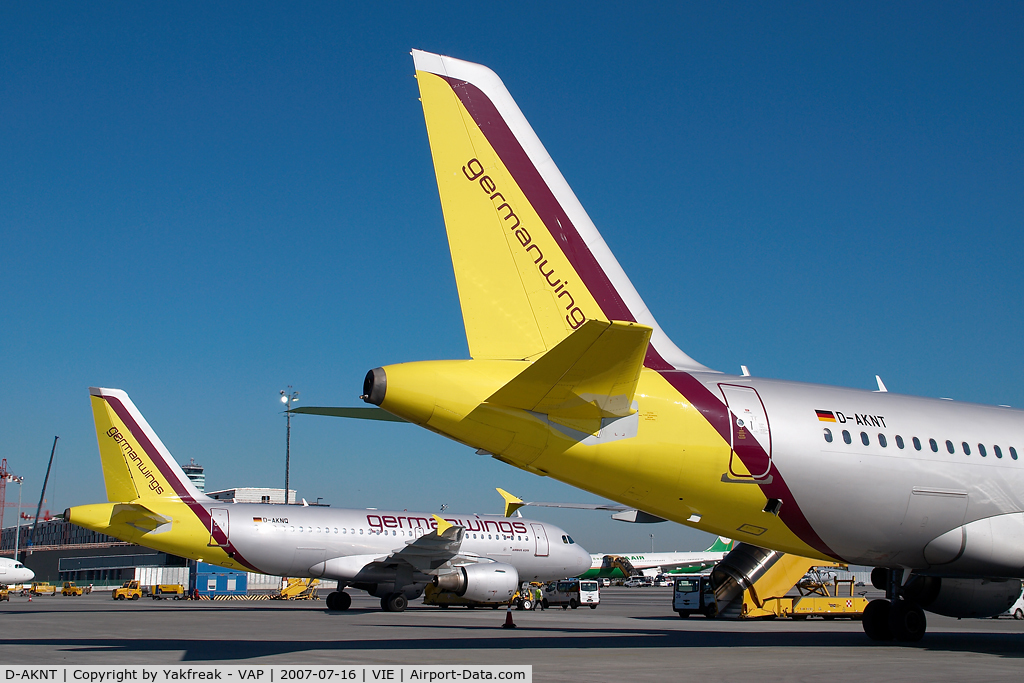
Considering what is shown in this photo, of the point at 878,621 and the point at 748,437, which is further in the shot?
the point at 878,621

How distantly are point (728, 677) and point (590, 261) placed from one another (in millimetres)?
5391

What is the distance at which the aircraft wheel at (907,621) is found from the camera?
1433cm

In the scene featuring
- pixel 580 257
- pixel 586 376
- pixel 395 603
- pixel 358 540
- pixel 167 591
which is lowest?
pixel 167 591

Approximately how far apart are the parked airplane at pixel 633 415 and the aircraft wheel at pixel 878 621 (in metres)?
1.91

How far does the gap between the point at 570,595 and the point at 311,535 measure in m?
11.0

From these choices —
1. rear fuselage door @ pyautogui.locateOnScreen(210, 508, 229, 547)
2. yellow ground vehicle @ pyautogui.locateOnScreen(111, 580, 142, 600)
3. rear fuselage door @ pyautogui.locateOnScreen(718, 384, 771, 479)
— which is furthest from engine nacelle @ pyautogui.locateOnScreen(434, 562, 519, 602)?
yellow ground vehicle @ pyautogui.locateOnScreen(111, 580, 142, 600)

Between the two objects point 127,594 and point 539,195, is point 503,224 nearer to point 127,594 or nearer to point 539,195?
point 539,195

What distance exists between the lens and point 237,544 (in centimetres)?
2722

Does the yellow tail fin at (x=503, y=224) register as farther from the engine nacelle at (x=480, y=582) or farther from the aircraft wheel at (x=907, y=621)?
the engine nacelle at (x=480, y=582)

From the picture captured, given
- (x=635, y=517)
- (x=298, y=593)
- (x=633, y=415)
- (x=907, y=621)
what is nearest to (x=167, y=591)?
(x=298, y=593)

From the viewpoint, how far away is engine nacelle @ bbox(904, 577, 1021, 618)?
13.8 m

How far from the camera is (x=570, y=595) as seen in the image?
33.8 meters

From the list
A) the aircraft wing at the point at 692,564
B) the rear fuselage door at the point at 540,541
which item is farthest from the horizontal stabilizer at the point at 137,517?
the aircraft wing at the point at 692,564

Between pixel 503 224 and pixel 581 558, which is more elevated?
pixel 503 224
